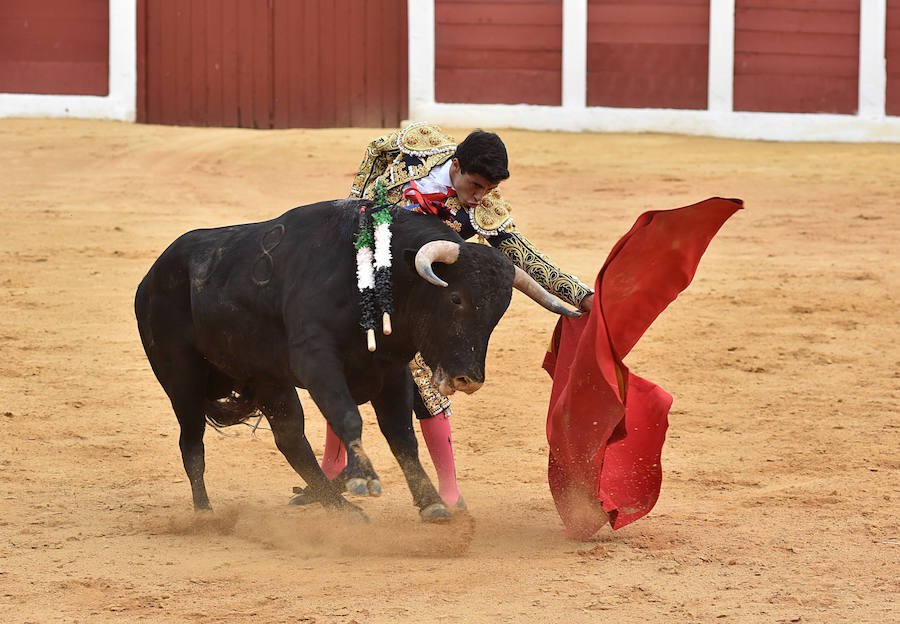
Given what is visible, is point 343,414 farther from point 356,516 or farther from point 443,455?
point 443,455

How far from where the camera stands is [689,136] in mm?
12102

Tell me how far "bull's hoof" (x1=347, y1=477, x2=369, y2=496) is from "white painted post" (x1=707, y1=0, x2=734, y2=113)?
9540 mm

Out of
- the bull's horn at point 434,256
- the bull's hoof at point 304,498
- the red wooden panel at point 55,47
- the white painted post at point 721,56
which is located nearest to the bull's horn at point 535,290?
the bull's horn at point 434,256

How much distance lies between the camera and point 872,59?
12117 mm

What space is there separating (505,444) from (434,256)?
1.72 meters

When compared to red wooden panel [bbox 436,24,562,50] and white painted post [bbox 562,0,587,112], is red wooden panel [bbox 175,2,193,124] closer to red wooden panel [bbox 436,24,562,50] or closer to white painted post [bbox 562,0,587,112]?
red wooden panel [bbox 436,24,562,50]

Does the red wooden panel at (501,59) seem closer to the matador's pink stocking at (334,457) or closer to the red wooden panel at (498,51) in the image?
the red wooden panel at (498,51)

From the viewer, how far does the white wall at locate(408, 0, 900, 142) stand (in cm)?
1209

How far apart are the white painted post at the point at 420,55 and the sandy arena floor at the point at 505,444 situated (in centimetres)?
210

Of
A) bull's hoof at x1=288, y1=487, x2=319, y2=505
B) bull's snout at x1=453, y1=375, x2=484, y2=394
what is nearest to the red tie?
bull's snout at x1=453, y1=375, x2=484, y2=394

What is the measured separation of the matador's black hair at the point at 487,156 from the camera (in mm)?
3535

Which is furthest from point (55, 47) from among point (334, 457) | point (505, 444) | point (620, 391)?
point (620, 391)

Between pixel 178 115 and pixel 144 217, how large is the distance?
11.9 ft

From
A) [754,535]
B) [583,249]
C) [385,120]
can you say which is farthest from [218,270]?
[385,120]
